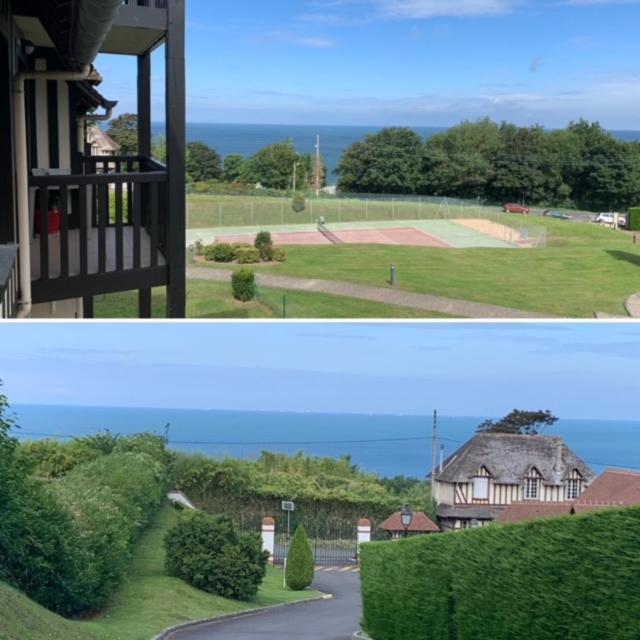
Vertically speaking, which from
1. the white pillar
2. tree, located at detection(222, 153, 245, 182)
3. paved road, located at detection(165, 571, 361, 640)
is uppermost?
tree, located at detection(222, 153, 245, 182)

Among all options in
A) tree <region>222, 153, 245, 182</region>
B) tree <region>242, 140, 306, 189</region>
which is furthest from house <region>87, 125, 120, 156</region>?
tree <region>242, 140, 306, 189</region>

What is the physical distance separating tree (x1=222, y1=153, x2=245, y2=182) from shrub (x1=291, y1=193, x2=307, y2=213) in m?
Result: 0.97

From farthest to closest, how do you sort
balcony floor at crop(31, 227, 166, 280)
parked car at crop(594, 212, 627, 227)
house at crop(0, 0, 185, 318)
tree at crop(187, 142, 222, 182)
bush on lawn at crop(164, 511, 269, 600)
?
parked car at crop(594, 212, 627, 227) → tree at crop(187, 142, 222, 182) → bush on lawn at crop(164, 511, 269, 600) → balcony floor at crop(31, 227, 166, 280) → house at crop(0, 0, 185, 318)

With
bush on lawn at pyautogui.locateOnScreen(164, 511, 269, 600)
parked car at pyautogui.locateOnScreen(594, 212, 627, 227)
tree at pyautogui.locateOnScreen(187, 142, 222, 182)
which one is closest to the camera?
bush on lawn at pyautogui.locateOnScreen(164, 511, 269, 600)

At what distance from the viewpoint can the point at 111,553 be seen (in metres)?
6.68

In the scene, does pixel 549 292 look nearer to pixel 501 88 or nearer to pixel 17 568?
pixel 501 88

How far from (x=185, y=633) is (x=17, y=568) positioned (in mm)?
1612

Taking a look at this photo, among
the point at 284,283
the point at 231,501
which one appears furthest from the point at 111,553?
the point at 284,283

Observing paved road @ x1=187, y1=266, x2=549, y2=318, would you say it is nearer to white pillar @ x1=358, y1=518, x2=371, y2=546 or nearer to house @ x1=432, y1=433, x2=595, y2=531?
house @ x1=432, y1=433, x2=595, y2=531

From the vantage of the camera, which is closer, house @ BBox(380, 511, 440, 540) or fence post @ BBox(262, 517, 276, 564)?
fence post @ BBox(262, 517, 276, 564)

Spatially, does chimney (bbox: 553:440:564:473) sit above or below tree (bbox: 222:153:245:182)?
below

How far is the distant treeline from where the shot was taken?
15477 millimetres

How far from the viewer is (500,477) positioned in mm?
9047

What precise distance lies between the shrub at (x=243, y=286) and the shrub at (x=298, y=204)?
419 centimetres
